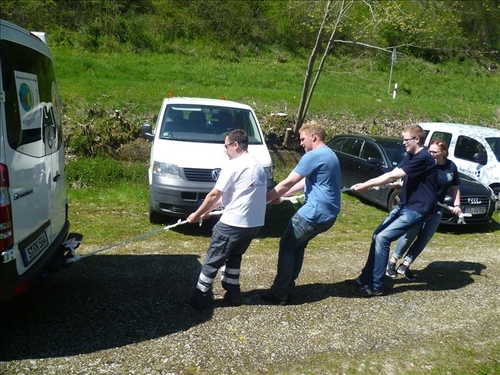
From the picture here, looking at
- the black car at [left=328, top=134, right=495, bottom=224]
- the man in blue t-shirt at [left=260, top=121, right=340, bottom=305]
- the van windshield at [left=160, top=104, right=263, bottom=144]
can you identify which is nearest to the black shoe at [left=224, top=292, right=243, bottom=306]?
the man in blue t-shirt at [left=260, top=121, right=340, bottom=305]

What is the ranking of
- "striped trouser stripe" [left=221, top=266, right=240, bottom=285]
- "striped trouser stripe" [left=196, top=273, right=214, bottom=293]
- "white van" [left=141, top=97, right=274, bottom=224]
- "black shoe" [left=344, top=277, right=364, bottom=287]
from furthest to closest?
1. "white van" [left=141, top=97, right=274, bottom=224]
2. "black shoe" [left=344, top=277, right=364, bottom=287]
3. "striped trouser stripe" [left=221, top=266, right=240, bottom=285]
4. "striped trouser stripe" [left=196, top=273, right=214, bottom=293]

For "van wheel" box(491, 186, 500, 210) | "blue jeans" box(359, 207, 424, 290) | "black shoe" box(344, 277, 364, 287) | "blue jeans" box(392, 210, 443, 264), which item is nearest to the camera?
"blue jeans" box(359, 207, 424, 290)

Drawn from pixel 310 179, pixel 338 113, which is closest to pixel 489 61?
pixel 338 113

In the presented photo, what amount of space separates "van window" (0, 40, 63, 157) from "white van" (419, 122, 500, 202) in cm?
843

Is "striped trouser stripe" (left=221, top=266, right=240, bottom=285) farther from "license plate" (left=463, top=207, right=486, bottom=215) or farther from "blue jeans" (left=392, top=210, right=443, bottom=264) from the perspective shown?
"license plate" (left=463, top=207, right=486, bottom=215)

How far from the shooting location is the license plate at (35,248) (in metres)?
3.79

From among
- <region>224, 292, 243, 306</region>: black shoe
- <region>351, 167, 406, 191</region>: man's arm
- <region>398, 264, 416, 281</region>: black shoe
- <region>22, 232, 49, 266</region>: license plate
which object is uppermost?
<region>351, 167, 406, 191</region>: man's arm

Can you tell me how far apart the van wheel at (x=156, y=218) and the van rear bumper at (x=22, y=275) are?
9.83ft

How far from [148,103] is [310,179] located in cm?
950

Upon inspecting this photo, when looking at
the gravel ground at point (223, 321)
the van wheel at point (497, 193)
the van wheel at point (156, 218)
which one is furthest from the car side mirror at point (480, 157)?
the van wheel at point (156, 218)

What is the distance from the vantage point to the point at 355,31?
1653 centimetres

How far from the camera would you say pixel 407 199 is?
5477 millimetres

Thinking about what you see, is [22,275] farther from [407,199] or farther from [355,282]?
[407,199]

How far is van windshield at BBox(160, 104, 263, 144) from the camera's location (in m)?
8.02
